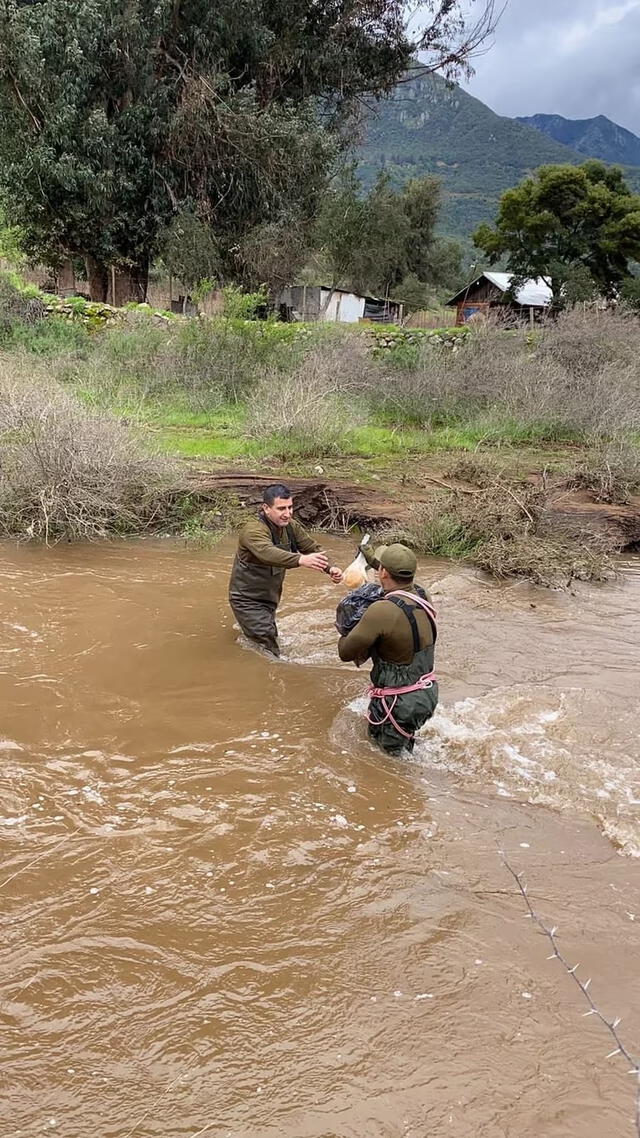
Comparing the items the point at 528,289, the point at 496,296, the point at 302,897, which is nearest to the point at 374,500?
the point at 302,897

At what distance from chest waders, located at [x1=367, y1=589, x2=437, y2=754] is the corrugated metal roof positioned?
3436 cm

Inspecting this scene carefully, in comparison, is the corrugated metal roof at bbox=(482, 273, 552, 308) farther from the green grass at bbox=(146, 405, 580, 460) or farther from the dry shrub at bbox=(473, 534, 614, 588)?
the dry shrub at bbox=(473, 534, 614, 588)

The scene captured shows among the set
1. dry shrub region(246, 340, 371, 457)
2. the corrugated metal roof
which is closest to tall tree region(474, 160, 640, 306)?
the corrugated metal roof

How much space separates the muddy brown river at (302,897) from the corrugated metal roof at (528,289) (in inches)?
1339

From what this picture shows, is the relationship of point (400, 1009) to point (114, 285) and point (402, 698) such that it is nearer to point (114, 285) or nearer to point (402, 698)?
point (402, 698)

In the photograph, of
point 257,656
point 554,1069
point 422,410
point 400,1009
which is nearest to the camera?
point 554,1069

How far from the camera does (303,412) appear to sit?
11.5 m

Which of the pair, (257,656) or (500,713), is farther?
(257,656)

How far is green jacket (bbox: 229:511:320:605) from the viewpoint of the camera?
19.0 ft

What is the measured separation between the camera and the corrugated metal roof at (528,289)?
3691 centimetres

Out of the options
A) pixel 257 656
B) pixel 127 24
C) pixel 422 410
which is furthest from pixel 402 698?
pixel 127 24

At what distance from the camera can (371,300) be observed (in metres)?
41.4

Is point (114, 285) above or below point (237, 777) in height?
above

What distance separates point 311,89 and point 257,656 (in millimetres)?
21238
